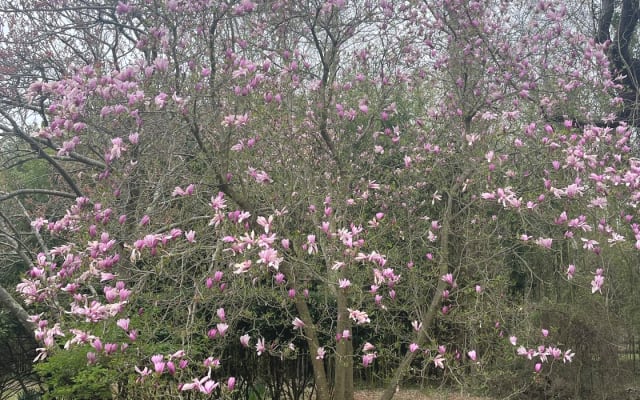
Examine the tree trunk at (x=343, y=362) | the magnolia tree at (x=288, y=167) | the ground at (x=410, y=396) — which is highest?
the magnolia tree at (x=288, y=167)

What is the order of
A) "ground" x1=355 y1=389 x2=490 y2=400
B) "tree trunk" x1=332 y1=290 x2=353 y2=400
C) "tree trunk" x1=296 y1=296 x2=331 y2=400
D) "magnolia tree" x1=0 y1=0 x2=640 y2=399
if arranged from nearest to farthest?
"magnolia tree" x1=0 y1=0 x2=640 y2=399
"tree trunk" x1=332 y1=290 x2=353 y2=400
"tree trunk" x1=296 y1=296 x2=331 y2=400
"ground" x1=355 y1=389 x2=490 y2=400

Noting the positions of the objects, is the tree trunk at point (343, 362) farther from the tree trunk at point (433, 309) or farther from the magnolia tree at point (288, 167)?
the tree trunk at point (433, 309)

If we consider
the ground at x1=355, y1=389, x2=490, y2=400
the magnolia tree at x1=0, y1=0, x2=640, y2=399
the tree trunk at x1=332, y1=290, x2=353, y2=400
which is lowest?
the ground at x1=355, y1=389, x2=490, y2=400

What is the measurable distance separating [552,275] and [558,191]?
401cm

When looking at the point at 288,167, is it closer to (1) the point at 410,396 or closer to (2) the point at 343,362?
(2) the point at 343,362

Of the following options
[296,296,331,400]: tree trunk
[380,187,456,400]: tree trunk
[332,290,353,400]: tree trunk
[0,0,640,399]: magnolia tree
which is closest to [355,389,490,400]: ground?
[0,0,640,399]: magnolia tree

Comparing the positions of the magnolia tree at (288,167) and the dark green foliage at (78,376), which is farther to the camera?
the dark green foliage at (78,376)

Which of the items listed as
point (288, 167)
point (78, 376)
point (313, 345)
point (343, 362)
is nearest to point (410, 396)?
point (343, 362)

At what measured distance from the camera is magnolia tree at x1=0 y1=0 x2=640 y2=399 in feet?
10.6

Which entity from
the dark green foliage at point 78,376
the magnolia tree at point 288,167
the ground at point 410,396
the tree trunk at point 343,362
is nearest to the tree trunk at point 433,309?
the magnolia tree at point 288,167

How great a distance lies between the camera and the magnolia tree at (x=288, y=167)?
3.23 metres

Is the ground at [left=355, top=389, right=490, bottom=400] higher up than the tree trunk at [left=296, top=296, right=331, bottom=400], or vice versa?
Answer: the tree trunk at [left=296, top=296, right=331, bottom=400]

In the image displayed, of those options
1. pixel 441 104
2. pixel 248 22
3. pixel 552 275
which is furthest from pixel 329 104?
pixel 552 275

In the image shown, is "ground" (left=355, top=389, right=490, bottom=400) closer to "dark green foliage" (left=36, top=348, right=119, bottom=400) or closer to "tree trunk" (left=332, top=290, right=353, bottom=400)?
"tree trunk" (left=332, top=290, right=353, bottom=400)
